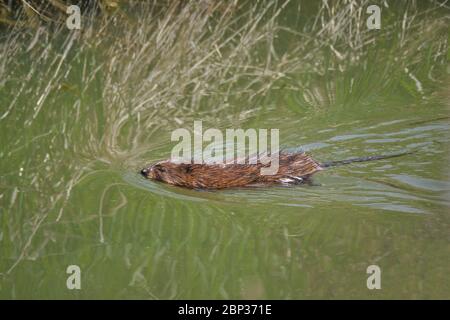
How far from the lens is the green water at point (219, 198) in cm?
423

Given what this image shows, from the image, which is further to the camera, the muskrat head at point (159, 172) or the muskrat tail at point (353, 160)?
the muskrat tail at point (353, 160)

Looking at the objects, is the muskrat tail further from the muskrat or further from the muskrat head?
the muskrat head

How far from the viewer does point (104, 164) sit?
5.56m

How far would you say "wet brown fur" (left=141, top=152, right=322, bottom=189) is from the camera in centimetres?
531

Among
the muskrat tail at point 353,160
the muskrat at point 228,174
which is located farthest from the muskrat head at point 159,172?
the muskrat tail at point 353,160

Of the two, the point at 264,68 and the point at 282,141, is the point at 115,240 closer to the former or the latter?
the point at 282,141

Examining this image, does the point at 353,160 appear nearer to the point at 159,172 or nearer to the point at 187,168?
the point at 187,168

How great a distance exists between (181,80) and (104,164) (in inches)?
47.5

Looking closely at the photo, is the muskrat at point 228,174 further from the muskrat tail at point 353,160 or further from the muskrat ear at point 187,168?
the muskrat tail at point 353,160

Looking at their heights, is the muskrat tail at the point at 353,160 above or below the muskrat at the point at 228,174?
above

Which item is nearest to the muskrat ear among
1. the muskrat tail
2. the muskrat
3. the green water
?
the muskrat

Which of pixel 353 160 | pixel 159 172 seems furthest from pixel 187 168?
pixel 353 160

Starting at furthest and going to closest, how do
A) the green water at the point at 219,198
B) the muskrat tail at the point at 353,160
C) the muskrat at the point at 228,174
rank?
the muskrat tail at the point at 353,160, the muskrat at the point at 228,174, the green water at the point at 219,198

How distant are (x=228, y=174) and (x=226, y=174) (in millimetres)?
13
